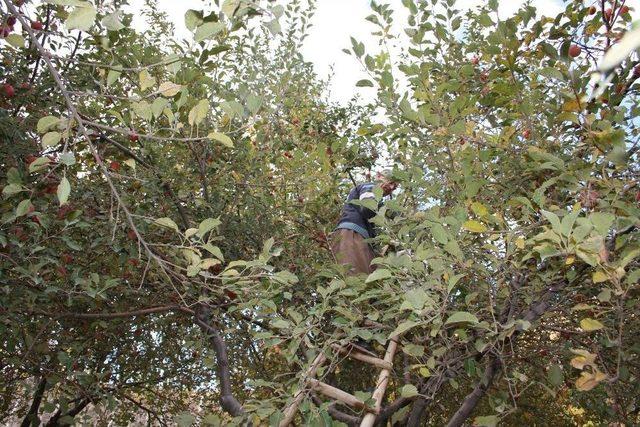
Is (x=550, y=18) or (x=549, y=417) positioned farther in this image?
(x=549, y=417)

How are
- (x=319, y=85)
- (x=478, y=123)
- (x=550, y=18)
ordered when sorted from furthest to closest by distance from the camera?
(x=319, y=85) → (x=478, y=123) → (x=550, y=18)

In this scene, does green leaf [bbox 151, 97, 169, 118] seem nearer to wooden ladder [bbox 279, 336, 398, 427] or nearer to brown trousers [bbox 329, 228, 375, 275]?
wooden ladder [bbox 279, 336, 398, 427]

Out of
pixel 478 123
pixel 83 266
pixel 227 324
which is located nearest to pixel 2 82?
pixel 83 266

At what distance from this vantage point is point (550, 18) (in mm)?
2953

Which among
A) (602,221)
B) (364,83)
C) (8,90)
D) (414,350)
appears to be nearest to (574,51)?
(364,83)

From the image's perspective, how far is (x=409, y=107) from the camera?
247 centimetres

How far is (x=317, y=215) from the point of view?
178 inches

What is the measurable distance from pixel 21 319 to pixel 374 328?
6.60ft

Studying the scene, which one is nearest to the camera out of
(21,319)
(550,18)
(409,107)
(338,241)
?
(409,107)

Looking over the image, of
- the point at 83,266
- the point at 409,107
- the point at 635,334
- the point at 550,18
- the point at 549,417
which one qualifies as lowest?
the point at 549,417

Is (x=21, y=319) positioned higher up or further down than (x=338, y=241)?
further down

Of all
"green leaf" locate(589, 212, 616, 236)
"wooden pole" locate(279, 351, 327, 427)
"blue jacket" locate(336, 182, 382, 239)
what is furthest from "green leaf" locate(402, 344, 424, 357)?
"blue jacket" locate(336, 182, 382, 239)

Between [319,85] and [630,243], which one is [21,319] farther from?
[319,85]

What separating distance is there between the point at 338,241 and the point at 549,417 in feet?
10.6
